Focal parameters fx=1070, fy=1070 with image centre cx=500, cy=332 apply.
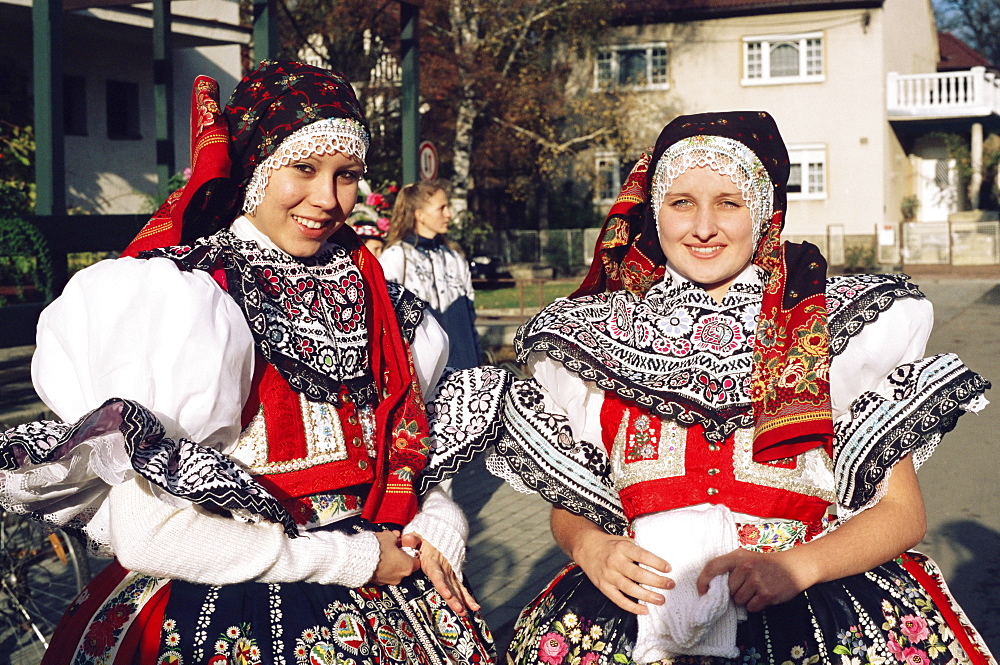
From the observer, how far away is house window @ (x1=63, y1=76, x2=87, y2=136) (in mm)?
16688

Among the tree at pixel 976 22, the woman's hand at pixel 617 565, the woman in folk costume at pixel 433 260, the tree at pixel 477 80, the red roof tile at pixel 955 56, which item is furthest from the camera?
the tree at pixel 976 22

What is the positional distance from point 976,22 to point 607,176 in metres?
23.7

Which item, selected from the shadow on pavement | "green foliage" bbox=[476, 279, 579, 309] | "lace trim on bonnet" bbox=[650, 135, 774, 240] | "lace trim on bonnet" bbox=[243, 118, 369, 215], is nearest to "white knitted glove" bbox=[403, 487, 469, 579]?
"lace trim on bonnet" bbox=[243, 118, 369, 215]

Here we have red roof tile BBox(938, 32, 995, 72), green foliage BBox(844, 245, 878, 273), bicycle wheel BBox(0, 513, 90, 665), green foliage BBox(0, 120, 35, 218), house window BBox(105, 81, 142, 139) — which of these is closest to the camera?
bicycle wheel BBox(0, 513, 90, 665)

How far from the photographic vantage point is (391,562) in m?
2.22

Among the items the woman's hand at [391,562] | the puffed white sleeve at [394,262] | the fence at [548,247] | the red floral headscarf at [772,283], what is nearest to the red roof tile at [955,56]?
the fence at [548,247]

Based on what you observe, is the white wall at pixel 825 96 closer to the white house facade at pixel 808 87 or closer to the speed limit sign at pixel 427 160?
the white house facade at pixel 808 87

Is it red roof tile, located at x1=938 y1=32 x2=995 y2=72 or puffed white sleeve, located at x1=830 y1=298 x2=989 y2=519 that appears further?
red roof tile, located at x1=938 y1=32 x2=995 y2=72

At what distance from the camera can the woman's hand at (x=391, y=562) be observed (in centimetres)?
220

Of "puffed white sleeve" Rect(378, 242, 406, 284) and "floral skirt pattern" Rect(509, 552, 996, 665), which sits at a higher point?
"puffed white sleeve" Rect(378, 242, 406, 284)

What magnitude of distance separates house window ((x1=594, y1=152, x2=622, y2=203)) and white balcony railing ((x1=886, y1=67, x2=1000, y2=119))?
275 inches

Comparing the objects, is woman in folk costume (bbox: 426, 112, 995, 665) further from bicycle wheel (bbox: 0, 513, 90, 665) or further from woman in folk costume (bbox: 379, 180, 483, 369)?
woman in folk costume (bbox: 379, 180, 483, 369)

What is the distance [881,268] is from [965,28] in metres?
23.5

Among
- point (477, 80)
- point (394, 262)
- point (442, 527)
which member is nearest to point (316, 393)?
point (442, 527)
